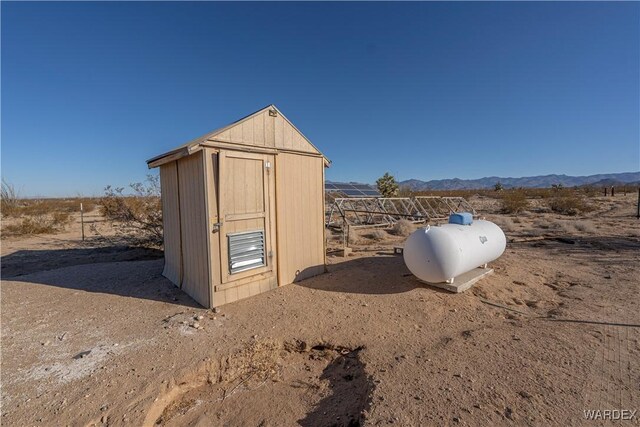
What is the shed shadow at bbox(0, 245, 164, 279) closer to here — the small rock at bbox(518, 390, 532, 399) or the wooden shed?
the wooden shed

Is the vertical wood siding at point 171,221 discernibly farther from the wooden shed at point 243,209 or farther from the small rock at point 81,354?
the small rock at point 81,354

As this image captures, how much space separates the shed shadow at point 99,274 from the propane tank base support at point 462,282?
16.7 ft

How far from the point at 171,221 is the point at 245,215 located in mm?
2185

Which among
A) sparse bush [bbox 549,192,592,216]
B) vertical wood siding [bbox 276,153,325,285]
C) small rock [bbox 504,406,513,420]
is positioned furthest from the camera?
sparse bush [bbox 549,192,592,216]

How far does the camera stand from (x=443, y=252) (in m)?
5.75

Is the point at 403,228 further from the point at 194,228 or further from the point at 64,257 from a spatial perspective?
the point at 64,257

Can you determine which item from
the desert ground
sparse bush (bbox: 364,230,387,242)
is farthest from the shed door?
sparse bush (bbox: 364,230,387,242)

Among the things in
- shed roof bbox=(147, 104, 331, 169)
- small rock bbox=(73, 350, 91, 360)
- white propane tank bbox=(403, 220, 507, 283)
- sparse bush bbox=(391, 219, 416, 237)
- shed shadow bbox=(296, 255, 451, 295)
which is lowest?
small rock bbox=(73, 350, 91, 360)

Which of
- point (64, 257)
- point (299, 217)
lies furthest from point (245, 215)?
point (64, 257)

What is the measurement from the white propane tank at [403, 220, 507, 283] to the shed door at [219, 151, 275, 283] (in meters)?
3.12

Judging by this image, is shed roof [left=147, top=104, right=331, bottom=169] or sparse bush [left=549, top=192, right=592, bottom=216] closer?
shed roof [left=147, top=104, right=331, bottom=169]

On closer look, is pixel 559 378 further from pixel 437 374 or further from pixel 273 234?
pixel 273 234

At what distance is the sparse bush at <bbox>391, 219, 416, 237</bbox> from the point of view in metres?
14.8

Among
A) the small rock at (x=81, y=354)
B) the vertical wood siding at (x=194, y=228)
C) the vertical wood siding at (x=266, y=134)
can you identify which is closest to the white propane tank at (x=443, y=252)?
the vertical wood siding at (x=266, y=134)
